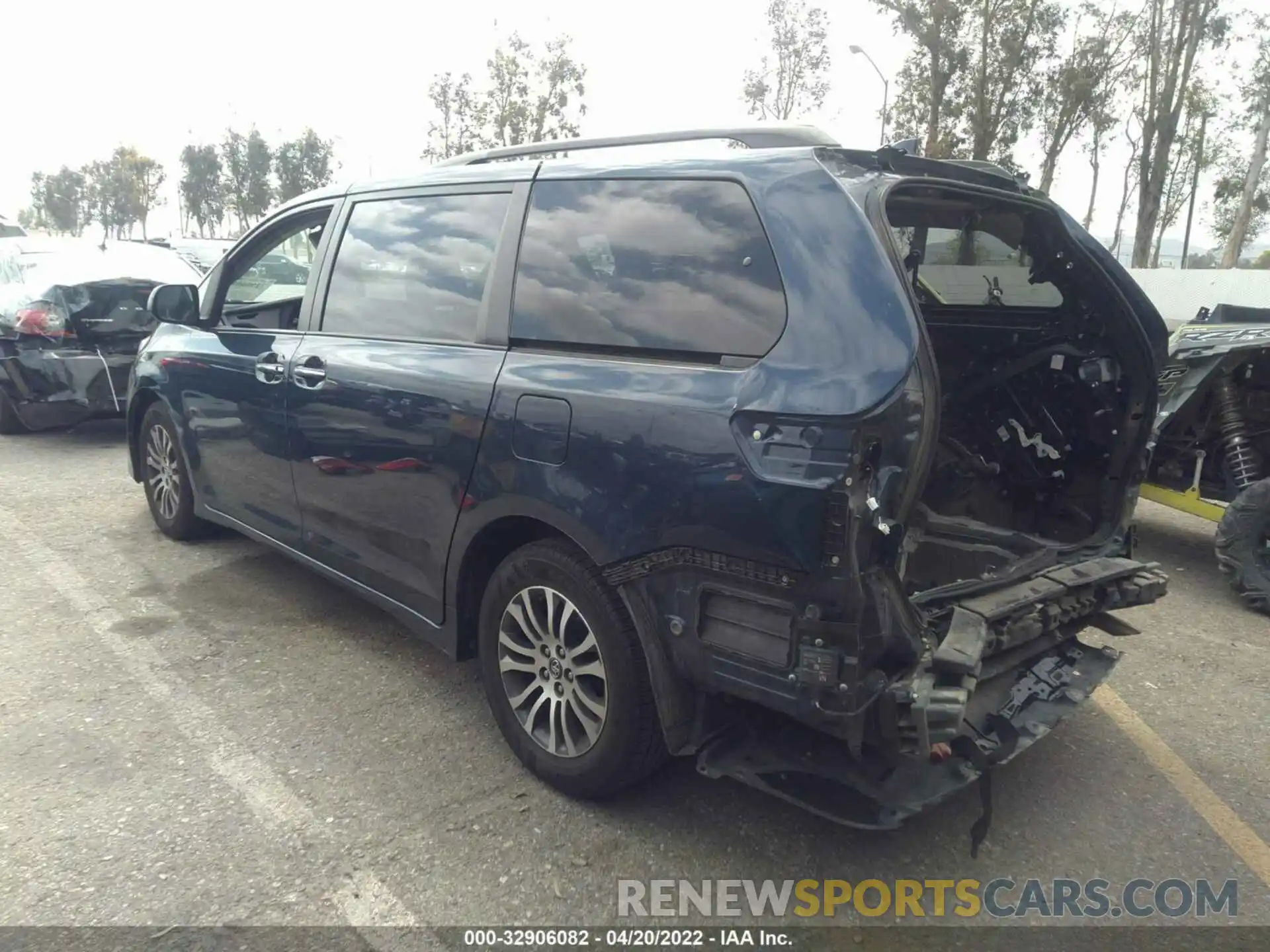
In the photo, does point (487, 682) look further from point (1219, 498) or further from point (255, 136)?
point (255, 136)

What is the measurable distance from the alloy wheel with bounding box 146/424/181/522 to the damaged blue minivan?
1.10m

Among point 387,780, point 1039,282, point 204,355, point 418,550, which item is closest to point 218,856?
point 387,780

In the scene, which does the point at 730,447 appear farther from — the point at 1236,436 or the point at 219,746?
the point at 1236,436

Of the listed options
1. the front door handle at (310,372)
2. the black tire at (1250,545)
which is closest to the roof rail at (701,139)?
the front door handle at (310,372)

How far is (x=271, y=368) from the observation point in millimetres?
3932

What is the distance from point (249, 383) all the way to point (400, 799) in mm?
2088

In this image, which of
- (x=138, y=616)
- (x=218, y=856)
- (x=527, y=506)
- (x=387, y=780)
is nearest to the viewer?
(x=218, y=856)

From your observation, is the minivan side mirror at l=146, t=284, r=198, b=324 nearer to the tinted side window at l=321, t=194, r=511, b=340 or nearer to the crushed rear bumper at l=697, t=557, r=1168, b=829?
the tinted side window at l=321, t=194, r=511, b=340

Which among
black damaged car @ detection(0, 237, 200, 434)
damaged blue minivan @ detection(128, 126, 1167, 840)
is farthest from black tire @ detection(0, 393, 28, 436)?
damaged blue minivan @ detection(128, 126, 1167, 840)

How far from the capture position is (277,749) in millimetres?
3186

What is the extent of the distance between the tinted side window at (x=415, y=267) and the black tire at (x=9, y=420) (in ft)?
19.7

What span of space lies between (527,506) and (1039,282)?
2.14m

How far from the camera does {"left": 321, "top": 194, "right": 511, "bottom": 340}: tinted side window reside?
10.5 ft

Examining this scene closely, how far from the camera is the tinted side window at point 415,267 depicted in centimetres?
320
